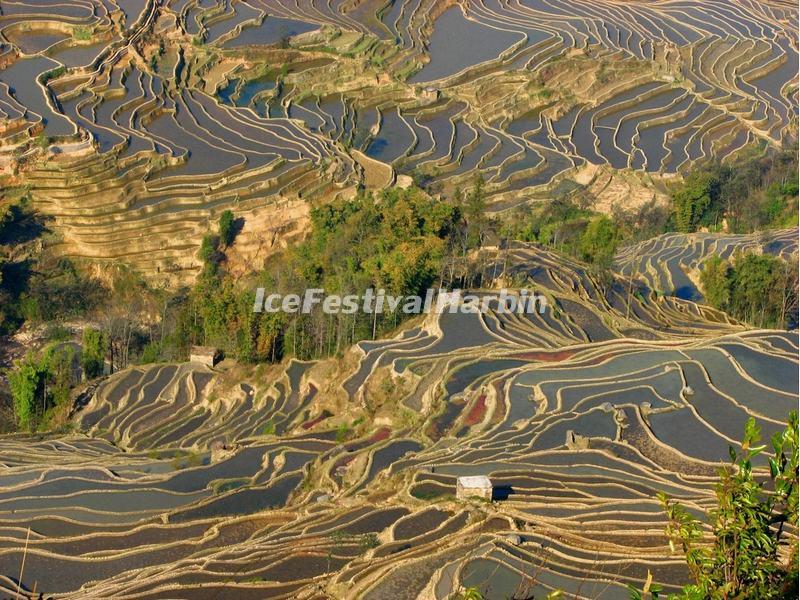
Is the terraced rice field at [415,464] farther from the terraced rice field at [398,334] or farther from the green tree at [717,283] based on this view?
the green tree at [717,283]

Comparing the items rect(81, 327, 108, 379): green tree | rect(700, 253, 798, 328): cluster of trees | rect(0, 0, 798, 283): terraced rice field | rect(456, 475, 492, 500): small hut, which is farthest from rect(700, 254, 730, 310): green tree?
rect(81, 327, 108, 379): green tree

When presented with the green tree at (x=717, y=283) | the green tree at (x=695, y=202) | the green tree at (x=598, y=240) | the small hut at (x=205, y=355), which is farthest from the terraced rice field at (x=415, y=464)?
the green tree at (x=695, y=202)

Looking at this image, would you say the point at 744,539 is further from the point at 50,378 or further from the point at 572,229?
the point at 572,229

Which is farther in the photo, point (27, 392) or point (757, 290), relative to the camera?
point (757, 290)

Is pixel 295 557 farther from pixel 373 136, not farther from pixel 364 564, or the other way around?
pixel 373 136

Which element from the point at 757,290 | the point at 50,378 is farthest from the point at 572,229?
the point at 50,378

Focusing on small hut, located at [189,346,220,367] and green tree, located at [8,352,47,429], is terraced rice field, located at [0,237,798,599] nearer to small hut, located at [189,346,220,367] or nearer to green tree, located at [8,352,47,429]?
small hut, located at [189,346,220,367]

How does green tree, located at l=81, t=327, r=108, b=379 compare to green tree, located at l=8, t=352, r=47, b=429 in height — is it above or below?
above
